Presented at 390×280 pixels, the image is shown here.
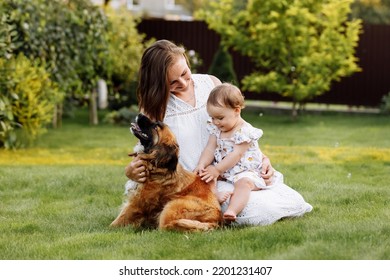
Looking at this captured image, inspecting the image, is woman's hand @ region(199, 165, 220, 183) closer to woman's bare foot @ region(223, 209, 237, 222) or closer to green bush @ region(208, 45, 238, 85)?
woman's bare foot @ region(223, 209, 237, 222)

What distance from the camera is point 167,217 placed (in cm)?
504

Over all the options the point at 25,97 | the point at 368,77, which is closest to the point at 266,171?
the point at 25,97

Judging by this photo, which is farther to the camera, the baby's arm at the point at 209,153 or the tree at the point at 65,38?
the tree at the point at 65,38

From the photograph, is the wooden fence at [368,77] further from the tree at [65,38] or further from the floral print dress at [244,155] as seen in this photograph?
the floral print dress at [244,155]

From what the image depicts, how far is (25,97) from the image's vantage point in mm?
10438

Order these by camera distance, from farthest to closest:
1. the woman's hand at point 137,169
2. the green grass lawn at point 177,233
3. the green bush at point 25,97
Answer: the green bush at point 25,97, the woman's hand at point 137,169, the green grass lawn at point 177,233

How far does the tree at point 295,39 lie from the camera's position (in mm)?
14312

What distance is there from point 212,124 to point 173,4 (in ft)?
110

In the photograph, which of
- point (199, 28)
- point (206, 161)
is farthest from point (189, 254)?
point (199, 28)

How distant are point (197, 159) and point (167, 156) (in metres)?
0.61

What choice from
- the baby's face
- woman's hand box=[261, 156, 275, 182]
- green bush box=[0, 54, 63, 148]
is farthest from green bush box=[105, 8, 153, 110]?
the baby's face

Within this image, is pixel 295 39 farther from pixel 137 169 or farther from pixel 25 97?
pixel 137 169

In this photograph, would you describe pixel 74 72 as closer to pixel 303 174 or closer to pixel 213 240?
pixel 303 174

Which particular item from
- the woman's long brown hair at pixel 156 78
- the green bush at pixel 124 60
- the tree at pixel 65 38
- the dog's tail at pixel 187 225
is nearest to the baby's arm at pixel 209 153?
the woman's long brown hair at pixel 156 78
